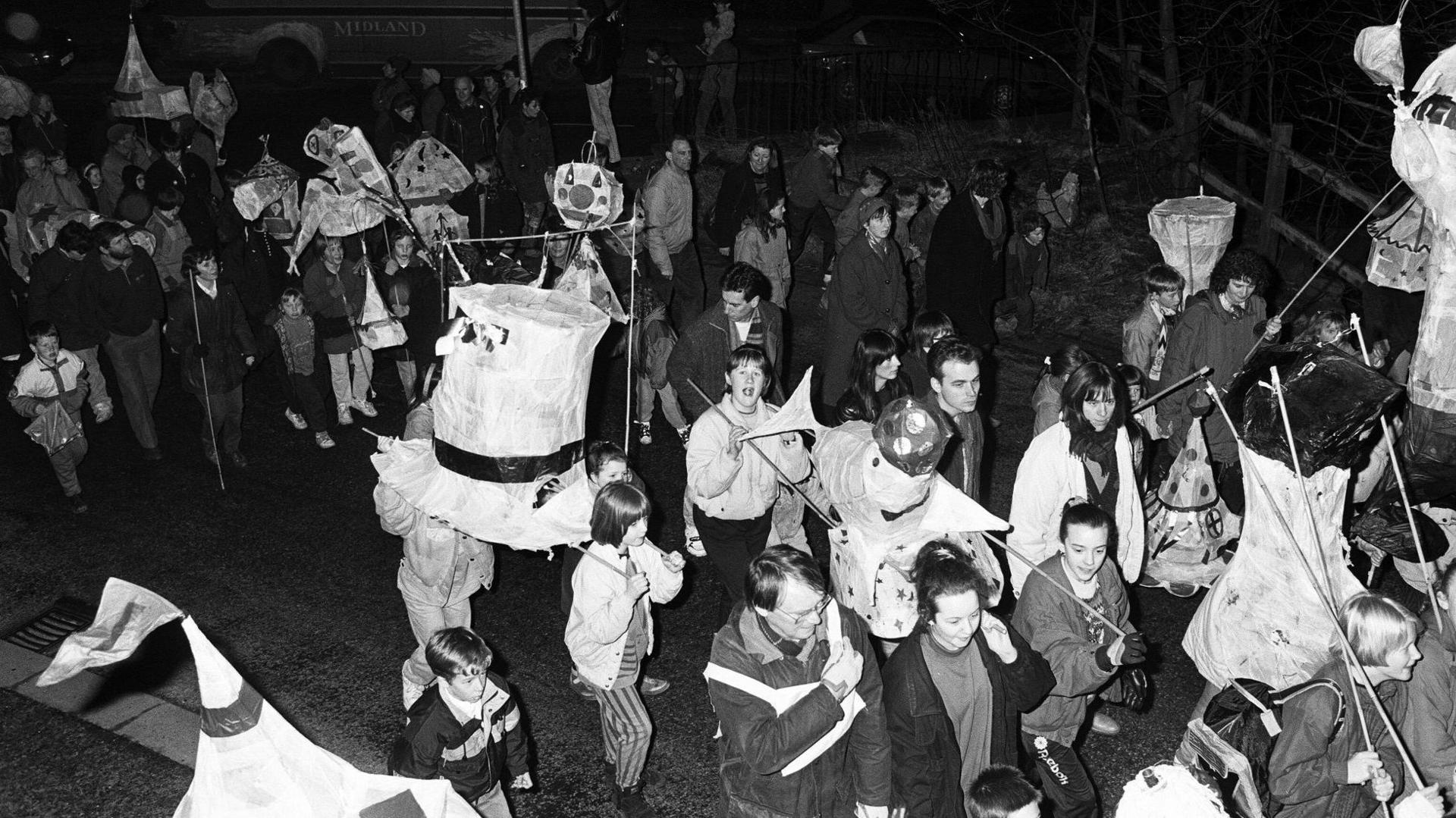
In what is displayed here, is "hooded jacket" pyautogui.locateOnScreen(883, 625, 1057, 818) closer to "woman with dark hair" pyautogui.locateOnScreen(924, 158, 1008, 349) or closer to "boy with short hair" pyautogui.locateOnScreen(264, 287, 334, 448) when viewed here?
"woman with dark hair" pyautogui.locateOnScreen(924, 158, 1008, 349)

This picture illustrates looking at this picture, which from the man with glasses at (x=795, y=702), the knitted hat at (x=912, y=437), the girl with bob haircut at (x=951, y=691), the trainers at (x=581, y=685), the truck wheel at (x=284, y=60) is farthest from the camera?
the truck wheel at (x=284, y=60)

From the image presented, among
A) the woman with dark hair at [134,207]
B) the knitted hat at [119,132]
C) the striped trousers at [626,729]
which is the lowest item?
the striped trousers at [626,729]

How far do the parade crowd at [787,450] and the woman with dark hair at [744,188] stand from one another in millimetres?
30

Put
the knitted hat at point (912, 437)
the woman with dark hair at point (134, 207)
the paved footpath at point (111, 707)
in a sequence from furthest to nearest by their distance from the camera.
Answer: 1. the woman with dark hair at point (134, 207)
2. the paved footpath at point (111, 707)
3. the knitted hat at point (912, 437)

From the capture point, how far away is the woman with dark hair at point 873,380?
6.52 metres

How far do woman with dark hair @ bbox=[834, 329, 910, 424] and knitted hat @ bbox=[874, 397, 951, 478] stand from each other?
1431 millimetres

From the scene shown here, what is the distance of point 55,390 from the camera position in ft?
27.6

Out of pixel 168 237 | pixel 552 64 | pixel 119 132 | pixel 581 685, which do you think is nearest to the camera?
pixel 581 685

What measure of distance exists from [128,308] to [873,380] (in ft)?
17.8

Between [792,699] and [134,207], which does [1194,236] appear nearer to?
[792,699]

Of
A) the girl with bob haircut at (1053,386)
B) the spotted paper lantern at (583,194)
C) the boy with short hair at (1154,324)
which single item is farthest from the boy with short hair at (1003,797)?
the spotted paper lantern at (583,194)

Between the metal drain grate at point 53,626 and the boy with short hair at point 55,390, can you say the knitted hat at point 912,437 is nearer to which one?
the metal drain grate at point 53,626

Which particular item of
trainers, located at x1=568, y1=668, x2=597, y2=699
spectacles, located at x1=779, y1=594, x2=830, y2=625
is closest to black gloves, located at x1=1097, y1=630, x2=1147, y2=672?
spectacles, located at x1=779, y1=594, x2=830, y2=625

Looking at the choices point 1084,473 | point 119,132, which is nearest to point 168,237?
point 119,132
